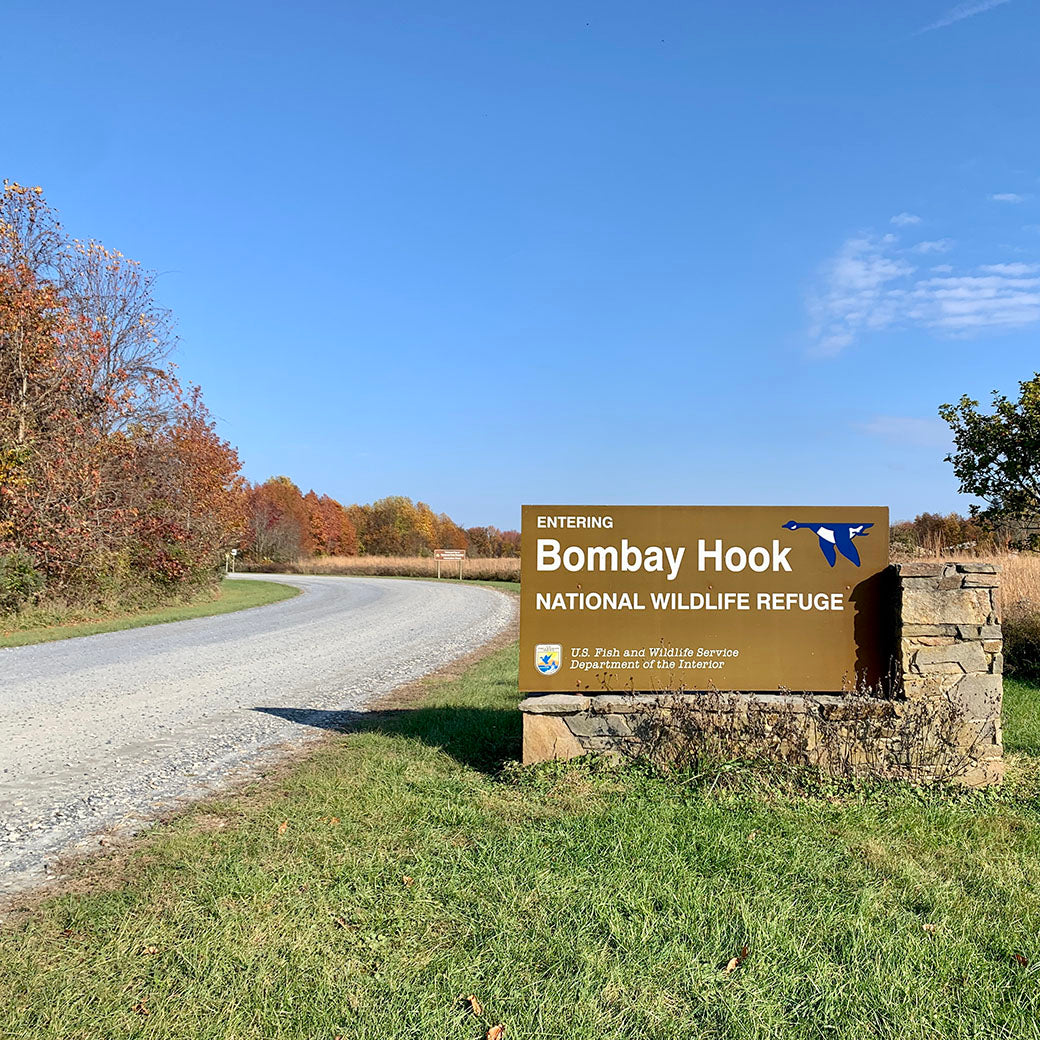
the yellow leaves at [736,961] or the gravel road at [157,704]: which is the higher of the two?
the yellow leaves at [736,961]

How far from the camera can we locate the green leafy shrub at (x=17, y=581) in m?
17.4

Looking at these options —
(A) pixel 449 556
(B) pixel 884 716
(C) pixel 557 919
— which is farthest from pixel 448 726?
(A) pixel 449 556

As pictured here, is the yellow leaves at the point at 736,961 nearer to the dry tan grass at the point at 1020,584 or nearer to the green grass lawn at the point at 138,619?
the dry tan grass at the point at 1020,584

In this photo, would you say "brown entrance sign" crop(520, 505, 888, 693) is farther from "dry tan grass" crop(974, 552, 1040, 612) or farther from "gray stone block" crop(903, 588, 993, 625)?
"dry tan grass" crop(974, 552, 1040, 612)

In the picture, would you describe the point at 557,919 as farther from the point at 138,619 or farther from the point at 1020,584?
the point at 138,619

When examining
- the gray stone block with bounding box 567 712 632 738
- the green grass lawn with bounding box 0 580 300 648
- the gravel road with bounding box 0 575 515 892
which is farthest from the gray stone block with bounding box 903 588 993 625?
the green grass lawn with bounding box 0 580 300 648

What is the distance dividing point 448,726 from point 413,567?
151 ft

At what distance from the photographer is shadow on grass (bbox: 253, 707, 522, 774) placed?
651cm

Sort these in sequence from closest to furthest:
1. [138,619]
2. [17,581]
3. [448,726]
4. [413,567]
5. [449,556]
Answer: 1. [448,726]
2. [17,581]
3. [138,619]
4. [449,556]
5. [413,567]

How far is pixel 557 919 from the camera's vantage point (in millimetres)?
3545

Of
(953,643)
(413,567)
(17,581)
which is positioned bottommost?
(413,567)

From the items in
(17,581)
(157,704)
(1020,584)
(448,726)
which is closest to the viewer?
(448,726)

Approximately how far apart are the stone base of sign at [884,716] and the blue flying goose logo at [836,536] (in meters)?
0.38

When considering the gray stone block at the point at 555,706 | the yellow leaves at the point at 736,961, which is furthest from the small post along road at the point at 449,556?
the yellow leaves at the point at 736,961
